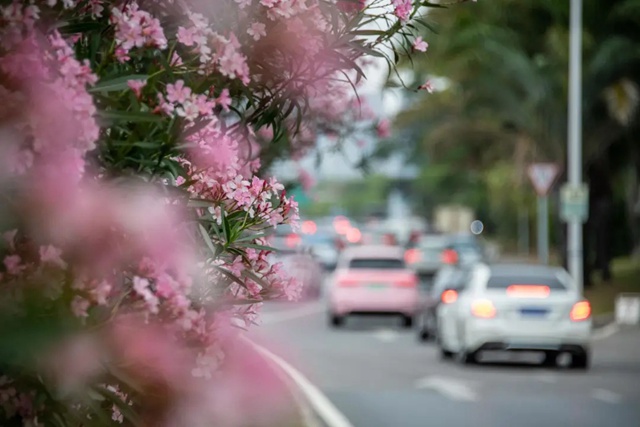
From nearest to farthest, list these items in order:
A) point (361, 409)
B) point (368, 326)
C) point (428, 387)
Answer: point (361, 409) < point (428, 387) < point (368, 326)

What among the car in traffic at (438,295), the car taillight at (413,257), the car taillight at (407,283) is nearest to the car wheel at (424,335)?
the car in traffic at (438,295)

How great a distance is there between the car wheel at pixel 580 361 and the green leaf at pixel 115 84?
19142 mm

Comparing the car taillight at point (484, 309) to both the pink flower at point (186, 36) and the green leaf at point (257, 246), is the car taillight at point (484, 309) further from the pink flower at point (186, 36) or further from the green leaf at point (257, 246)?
the pink flower at point (186, 36)

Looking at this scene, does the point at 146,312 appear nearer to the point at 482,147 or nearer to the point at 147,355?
the point at 147,355

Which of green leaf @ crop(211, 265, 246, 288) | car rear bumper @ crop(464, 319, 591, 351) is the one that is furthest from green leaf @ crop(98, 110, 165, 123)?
car rear bumper @ crop(464, 319, 591, 351)

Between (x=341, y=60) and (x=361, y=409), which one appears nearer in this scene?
(x=341, y=60)

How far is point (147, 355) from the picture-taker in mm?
3811

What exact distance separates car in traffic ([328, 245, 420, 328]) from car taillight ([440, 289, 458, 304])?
28.2 feet

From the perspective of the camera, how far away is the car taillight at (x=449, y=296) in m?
24.3

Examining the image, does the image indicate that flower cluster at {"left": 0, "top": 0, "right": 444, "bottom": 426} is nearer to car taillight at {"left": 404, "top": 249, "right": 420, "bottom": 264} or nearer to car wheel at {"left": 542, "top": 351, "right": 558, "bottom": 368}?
car wheel at {"left": 542, "top": 351, "right": 558, "bottom": 368}

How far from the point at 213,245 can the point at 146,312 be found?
22.1 inches

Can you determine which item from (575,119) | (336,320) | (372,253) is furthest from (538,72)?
(336,320)

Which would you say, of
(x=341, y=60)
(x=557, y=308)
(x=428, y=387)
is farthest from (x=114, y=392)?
(x=557, y=308)

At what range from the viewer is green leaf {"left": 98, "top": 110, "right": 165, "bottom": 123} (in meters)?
3.73
